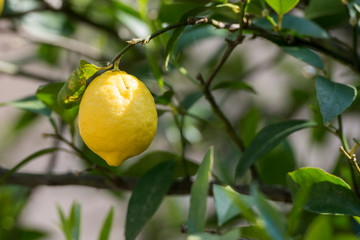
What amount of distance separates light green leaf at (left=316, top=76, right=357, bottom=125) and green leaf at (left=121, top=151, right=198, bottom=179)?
0.99 ft

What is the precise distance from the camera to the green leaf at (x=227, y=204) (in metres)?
0.46

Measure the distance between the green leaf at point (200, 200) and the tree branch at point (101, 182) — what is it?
31 cm

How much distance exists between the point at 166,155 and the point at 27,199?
480 mm

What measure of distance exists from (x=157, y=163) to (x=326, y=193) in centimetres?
36

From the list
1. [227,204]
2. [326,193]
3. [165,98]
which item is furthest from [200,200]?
[165,98]

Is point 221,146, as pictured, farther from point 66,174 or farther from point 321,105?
point 321,105

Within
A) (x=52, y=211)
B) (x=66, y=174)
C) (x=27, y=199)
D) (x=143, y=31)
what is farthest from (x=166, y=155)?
(x=52, y=211)

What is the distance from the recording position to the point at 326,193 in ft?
2.01

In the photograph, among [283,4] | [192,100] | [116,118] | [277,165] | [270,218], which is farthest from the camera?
[277,165]

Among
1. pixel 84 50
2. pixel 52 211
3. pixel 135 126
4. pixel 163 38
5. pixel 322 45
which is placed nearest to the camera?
pixel 135 126

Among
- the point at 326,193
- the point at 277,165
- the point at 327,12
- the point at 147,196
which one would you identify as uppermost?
the point at 327,12

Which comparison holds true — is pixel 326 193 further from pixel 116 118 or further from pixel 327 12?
pixel 327 12

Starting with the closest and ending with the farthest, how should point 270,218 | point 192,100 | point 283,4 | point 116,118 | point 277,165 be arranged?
point 270,218 → point 116,118 → point 283,4 → point 192,100 → point 277,165

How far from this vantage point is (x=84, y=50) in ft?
4.62
